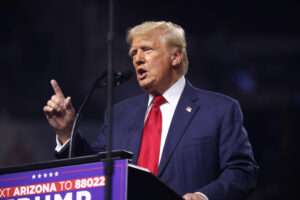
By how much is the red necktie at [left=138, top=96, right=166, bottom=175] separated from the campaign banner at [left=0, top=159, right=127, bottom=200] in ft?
2.59

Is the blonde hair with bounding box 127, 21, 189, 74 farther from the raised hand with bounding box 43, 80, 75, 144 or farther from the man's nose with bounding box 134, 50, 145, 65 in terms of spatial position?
the raised hand with bounding box 43, 80, 75, 144

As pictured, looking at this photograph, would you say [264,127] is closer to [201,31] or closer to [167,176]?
[201,31]

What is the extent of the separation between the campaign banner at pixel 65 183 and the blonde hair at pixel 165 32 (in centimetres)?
112

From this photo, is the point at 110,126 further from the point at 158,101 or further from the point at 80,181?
the point at 158,101

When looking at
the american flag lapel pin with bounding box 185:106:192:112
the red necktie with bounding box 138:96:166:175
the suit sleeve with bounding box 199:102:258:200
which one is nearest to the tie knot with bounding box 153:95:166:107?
the red necktie with bounding box 138:96:166:175

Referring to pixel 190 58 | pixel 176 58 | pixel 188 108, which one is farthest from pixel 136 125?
pixel 190 58

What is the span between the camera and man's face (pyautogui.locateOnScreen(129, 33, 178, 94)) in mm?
3201

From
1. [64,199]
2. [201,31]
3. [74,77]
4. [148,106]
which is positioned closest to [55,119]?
[64,199]

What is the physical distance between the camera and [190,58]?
5.90 metres

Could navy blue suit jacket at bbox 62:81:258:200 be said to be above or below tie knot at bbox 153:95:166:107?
below

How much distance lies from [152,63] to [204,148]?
A: 1.54ft

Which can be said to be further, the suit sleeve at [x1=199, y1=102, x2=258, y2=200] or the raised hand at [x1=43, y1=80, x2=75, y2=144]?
the suit sleeve at [x1=199, y1=102, x2=258, y2=200]

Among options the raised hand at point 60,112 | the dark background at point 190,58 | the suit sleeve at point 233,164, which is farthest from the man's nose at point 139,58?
the dark background at point 190,58

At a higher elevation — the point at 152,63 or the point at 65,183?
the point at 152,63
